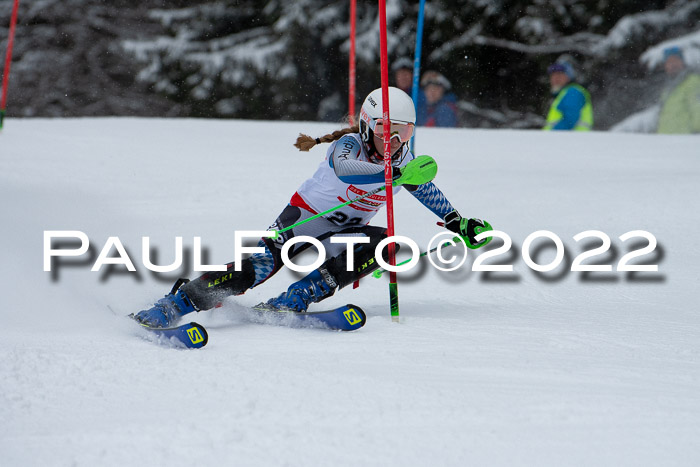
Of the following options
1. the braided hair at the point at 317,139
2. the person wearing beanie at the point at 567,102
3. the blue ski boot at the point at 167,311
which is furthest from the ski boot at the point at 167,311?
the person wearing beanie at the point at 567,102

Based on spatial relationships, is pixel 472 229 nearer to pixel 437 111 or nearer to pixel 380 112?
pixel 380 112

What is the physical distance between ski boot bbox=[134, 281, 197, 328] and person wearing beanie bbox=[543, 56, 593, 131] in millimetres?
5906

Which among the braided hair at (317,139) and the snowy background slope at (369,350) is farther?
the braided hair at (317,139)

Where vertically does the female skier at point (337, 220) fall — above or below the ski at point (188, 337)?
above

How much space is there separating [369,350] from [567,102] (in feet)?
22.4

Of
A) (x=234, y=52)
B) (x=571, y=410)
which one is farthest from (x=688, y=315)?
(x=234, y=52)

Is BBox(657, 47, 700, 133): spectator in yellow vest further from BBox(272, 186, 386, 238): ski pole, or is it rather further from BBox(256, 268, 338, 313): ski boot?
BBox(256, 268, 338, 313): ski boot

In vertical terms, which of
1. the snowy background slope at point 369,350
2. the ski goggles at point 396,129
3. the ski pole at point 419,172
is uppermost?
the ski goggles at point 396,129

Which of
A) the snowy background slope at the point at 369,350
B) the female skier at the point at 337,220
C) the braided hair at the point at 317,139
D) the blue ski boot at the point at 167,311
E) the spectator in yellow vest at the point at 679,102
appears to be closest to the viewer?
the snowy background slope at the point at 369,350

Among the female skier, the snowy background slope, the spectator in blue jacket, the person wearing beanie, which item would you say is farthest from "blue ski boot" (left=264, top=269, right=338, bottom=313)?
the spectator in blue jacket

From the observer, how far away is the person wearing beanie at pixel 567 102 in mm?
8484

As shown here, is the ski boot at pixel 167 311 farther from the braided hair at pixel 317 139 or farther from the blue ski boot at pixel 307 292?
the braided hair at pixel 317 139

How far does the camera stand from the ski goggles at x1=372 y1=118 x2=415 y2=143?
3707 millimetres

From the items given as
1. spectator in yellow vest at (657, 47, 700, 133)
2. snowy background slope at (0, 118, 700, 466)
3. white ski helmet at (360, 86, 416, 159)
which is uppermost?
spectator in yellow vest at (657, 47, 700, 133)
